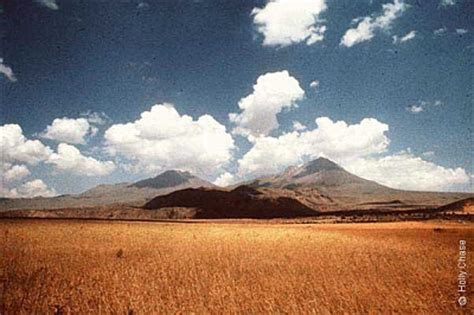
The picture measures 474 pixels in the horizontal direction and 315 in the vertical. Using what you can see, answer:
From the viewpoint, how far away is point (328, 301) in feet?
37.2

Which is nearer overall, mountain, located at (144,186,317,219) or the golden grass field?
the golden grass field

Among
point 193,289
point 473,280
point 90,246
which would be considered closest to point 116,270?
point 193,289

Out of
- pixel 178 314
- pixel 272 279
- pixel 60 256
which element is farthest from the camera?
pixel 60 256

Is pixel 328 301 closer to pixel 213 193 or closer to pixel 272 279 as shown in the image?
pixel 272 279

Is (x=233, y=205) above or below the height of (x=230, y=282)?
below

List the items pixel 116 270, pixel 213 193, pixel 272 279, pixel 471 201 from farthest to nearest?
pixel 213 193
pixel 471 201
pixel 116 270
pixel 272 279

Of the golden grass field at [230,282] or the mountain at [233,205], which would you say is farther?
the mountain at [233,205]

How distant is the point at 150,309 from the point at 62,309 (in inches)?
101

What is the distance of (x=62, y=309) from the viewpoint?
10.7m

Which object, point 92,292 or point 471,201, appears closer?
point 92,292

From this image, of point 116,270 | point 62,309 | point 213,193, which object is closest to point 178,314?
point 62,309

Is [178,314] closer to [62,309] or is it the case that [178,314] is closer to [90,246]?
[62,309]

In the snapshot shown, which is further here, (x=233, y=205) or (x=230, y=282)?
(x=233, y=205)

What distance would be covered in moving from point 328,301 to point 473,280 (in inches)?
263
